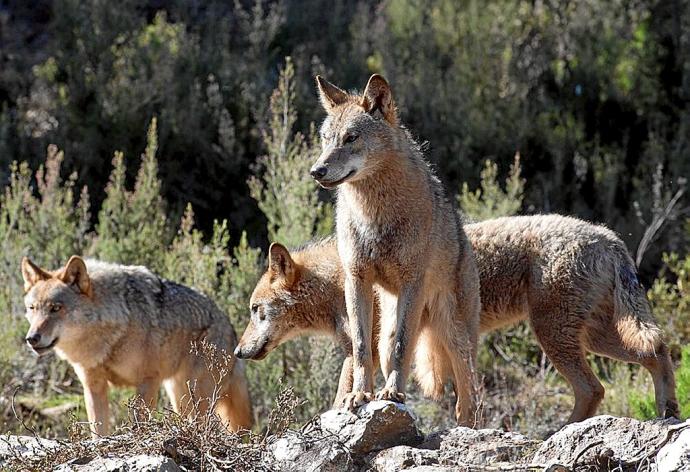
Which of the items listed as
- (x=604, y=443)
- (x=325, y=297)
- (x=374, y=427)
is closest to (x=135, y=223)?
(x=325, y=297)

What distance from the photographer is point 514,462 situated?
476cm

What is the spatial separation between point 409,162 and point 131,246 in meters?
4.44

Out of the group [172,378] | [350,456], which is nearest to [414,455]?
[350,456]

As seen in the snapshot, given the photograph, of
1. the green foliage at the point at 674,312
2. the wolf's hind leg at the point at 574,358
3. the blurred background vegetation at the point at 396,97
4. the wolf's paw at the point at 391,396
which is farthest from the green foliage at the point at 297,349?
the green foliage at the point at 674,312

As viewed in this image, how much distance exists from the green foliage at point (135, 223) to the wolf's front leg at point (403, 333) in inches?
176

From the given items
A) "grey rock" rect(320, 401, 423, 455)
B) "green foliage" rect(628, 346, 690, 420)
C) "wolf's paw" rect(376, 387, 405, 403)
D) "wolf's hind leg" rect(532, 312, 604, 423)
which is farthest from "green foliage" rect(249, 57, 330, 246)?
"grey rock" rect(320, 401, 423, 455)

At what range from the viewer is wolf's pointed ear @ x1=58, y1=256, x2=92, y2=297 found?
751 cm

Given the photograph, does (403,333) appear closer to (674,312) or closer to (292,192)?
(292,192)

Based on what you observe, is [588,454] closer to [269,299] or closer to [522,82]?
[269,299]

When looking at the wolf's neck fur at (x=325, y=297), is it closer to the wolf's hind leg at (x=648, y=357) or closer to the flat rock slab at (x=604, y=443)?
the wolf's hind leg at (x=648, y=357)

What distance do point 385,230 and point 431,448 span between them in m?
1.26

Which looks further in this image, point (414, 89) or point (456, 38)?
point (456, 38)

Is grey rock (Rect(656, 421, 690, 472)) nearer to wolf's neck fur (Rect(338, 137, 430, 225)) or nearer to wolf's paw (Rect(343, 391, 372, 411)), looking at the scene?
wolf's paw (Rect(343, 391, 372, 411))

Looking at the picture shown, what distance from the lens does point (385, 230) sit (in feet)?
19.1
